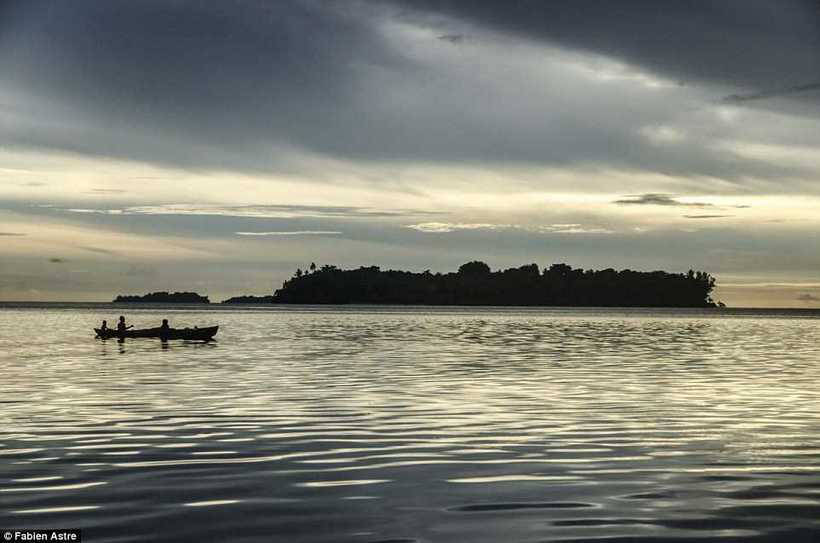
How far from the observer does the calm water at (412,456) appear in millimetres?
16375

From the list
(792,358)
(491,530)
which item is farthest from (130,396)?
(792,358)

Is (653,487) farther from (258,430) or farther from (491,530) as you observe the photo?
(258,430)

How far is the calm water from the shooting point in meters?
16.4

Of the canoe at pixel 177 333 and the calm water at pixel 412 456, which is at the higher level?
the canoe at pixel 177 333

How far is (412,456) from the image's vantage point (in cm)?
2311

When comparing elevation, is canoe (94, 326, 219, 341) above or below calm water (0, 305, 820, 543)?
above

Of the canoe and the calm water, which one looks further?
the canoe

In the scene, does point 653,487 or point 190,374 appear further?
point 190,374

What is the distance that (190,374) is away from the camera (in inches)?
1925

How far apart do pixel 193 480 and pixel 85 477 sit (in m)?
2.42

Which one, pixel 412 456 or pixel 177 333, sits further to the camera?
pixel 177 333

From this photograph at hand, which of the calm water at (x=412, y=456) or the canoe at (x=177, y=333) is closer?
the calm water at (x=412, y=456)

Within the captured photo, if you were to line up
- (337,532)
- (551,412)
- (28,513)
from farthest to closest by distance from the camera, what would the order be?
1. (551,412)
2. (28,513)
3. (337,532)

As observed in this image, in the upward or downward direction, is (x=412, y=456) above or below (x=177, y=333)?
below
